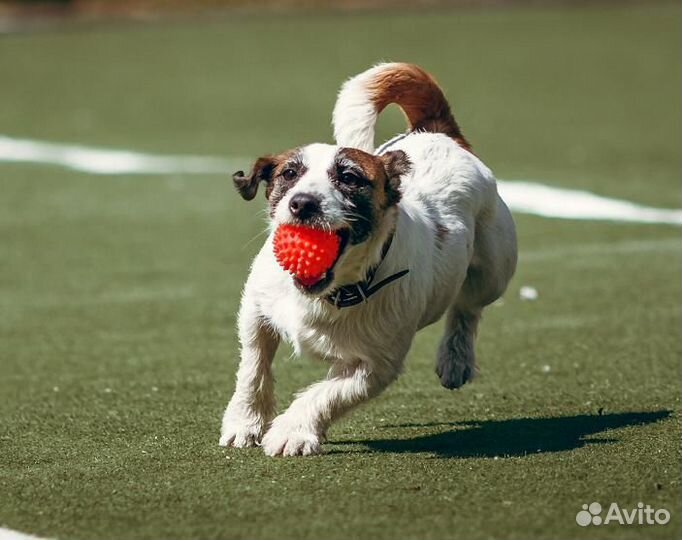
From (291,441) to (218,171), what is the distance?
368 inches

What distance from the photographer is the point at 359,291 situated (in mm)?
5648

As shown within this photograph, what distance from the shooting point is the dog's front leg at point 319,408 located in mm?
5641

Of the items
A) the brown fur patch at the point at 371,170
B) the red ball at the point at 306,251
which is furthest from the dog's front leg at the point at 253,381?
the brown fur patch at the point at 371,170

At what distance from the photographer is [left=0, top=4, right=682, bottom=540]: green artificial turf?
16.3ft

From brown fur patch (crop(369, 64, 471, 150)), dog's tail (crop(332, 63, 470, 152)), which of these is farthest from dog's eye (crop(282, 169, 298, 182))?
brown fur patch (crop(369, 64, 471, 150))

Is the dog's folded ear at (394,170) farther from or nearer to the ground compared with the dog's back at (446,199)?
farther from the ground

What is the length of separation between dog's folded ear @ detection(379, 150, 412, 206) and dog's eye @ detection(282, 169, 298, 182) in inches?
14.9

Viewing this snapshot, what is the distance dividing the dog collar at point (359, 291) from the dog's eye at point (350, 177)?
0.31 metres

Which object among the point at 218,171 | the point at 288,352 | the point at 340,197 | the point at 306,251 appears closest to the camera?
the point at 306,251

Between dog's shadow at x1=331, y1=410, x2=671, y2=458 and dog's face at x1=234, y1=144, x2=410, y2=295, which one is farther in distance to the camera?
dog's shadow at x1=331, y1=410, x2=671, y2=458

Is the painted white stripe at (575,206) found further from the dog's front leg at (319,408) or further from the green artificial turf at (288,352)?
the dog's front leg at (319,408)

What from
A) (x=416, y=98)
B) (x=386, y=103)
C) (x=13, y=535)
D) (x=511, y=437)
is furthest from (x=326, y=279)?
(x=416, y=98)

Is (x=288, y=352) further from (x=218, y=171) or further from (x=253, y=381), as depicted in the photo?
(x=218, y=171)

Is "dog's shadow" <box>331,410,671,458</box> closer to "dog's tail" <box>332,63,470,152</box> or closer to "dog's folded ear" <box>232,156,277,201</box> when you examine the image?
"dog's folded ear" <box>232,156,277,201</box>
